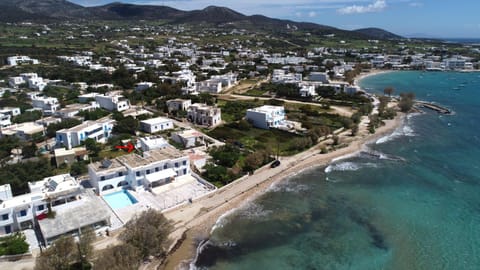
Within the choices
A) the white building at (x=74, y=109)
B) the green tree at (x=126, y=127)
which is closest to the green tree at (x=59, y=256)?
the green tree at (x=126, y=127)

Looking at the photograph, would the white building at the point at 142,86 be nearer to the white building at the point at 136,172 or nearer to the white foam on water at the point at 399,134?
the white building at the point at 136,172

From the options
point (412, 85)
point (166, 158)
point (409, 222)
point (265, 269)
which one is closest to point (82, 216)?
point (166, 158)

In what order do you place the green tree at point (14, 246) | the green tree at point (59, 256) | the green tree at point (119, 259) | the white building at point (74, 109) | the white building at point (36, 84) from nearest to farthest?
the green tree at point (119, 259) < the green tree at point (59, 256) < the green tree at point (14, 246) < the white building at point (74, 109) < the white building at point (36, 84)

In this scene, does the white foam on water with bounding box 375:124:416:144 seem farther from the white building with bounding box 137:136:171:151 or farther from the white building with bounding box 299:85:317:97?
the white building with bounding box 137:136:171:151

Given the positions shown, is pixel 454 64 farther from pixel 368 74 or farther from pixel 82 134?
pixel 82 134

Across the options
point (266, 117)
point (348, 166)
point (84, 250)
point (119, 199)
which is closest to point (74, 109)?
point (119, 199)

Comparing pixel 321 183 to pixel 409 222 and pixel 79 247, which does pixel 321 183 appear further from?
pixel 79 247
